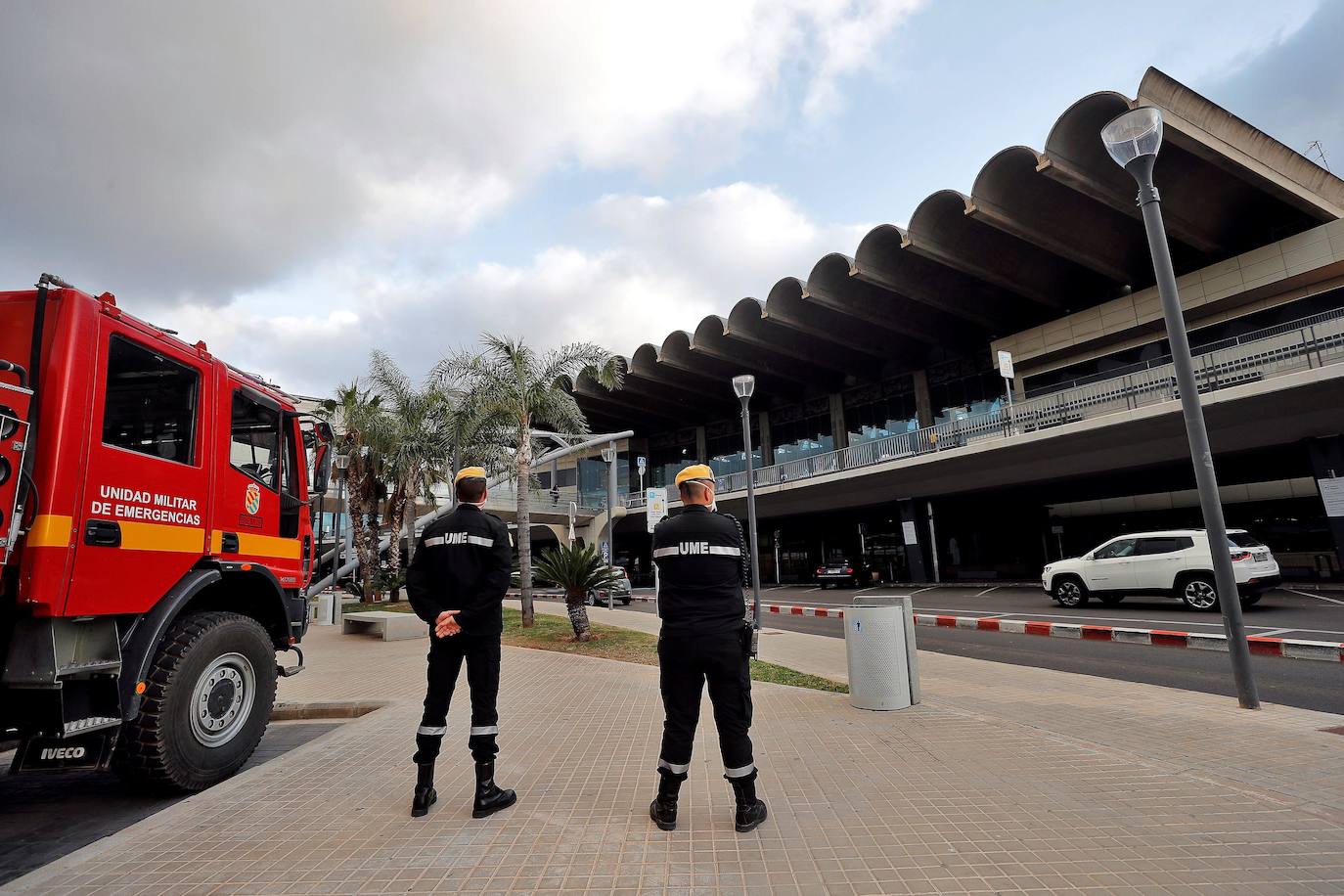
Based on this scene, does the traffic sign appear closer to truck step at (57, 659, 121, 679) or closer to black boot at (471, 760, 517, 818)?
black boot at (471, 760, 517, 818)

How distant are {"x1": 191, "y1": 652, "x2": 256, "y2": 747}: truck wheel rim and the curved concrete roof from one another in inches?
916

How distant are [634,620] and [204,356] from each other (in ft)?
40.7

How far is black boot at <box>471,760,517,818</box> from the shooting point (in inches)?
142

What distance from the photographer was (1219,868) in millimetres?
2852

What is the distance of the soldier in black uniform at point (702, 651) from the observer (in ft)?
11.1

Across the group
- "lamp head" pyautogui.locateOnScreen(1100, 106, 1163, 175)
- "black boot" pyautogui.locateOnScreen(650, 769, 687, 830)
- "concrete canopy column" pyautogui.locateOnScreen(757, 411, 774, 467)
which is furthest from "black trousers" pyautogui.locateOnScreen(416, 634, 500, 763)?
"concrete canopy column" pyautogui.locateOnScreen(757, 411, 774, 467)

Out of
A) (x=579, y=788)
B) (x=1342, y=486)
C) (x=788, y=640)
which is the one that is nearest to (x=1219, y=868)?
(x=579, y=788)

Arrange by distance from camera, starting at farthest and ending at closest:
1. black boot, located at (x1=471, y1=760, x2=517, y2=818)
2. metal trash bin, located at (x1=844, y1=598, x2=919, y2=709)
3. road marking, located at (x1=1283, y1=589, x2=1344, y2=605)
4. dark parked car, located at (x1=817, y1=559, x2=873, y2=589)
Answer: dark parked car, located at (x1=817, y1=559, x2=873, y2=589) < road marking, located at (x1=1283, y1=589, x2=1344, y2=605) < metal trash bin, located at (x1=844, y1=598, x2=919, y2=709) < black boot, located at (x1=471, y1=760, x2=517, y2=818)

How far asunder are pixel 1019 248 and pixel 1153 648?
18.7 m

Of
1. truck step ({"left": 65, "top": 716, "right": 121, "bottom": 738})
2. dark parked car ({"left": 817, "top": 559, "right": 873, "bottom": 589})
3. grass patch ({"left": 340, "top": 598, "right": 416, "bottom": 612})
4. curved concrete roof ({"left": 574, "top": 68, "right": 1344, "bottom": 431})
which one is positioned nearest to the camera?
truck step ({"left": 65, "top": 716, "right": 121, "bottom": 738})

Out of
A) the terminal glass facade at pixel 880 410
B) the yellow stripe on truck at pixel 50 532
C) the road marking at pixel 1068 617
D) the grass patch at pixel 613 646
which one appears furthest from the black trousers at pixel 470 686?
the terminal glass facade at pixel 880 410

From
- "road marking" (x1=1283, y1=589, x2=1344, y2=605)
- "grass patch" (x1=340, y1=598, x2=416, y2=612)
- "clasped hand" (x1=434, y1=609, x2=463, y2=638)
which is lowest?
"road marking" (x1=1283, y1=589, x2=1344, y2=605)

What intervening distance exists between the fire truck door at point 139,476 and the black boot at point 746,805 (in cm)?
363

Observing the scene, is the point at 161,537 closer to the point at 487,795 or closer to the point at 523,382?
the point at 487,795
